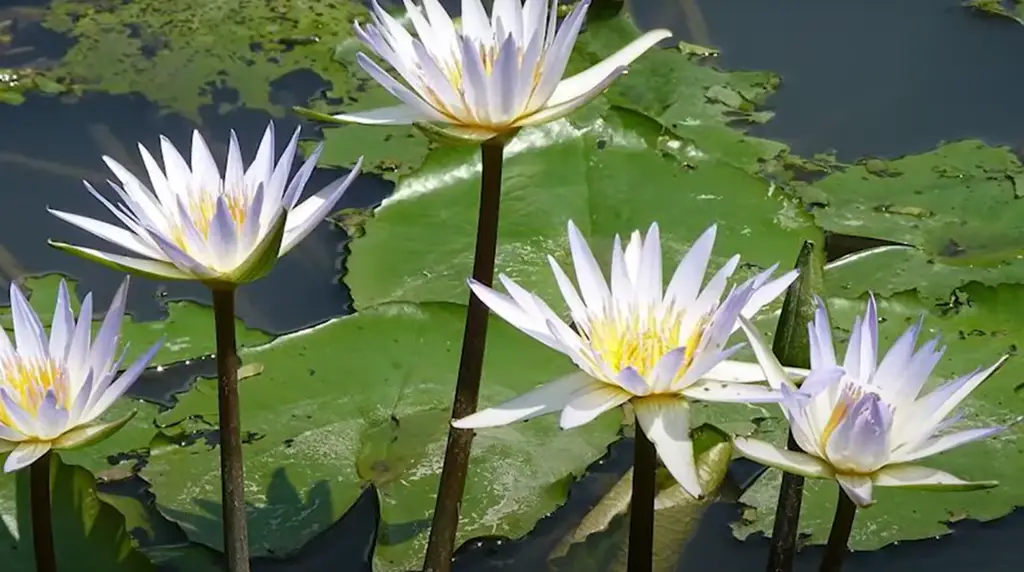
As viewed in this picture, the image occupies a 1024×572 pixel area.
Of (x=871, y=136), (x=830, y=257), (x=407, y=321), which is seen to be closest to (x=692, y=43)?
(x=871, y=136)

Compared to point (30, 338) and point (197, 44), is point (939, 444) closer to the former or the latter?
point (30, 338)

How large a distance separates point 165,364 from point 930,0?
118 inches

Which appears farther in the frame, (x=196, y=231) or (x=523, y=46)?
(x=523, y=46)

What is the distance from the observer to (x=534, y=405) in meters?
1.51

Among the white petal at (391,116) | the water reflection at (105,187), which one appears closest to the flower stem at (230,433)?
the white petal at (391,116)

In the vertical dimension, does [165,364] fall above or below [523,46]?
below

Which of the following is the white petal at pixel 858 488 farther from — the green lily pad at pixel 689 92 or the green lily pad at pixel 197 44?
the green lily pad at pixel 197 44

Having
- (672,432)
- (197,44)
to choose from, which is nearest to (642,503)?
(672,432)

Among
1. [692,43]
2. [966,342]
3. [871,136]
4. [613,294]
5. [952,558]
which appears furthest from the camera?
[692,43]

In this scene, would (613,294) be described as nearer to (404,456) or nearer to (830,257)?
(404,456)

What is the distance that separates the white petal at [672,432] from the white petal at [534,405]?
3.3 inches

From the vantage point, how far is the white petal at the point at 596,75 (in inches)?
70.0

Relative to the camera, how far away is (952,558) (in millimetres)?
2199

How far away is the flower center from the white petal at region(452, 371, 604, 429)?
0.05m
